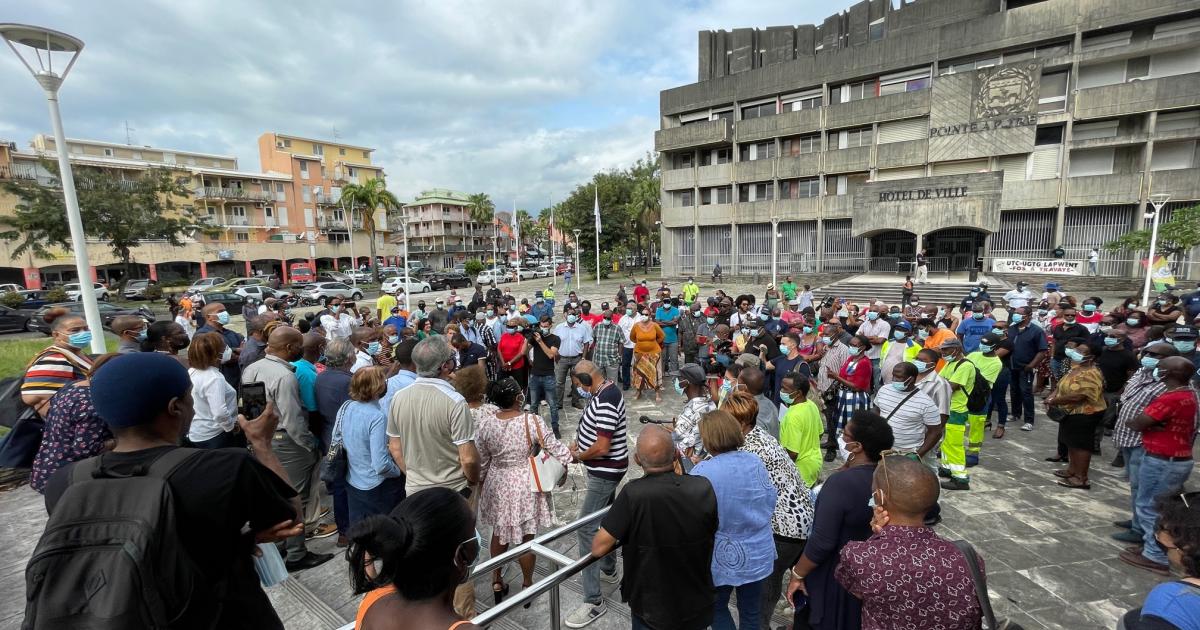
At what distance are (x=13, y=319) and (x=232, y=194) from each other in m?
30.0

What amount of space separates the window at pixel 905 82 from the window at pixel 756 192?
810 cm

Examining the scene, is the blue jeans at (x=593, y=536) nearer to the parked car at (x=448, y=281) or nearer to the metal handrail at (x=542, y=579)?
the metal handrail at (x=542, y=579)

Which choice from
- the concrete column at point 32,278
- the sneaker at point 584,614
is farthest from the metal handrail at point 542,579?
the concrete column at point 32,278

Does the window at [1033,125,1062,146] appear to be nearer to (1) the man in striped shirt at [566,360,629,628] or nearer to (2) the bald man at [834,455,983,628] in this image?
(1) the man in striped shirt at [566,360,629,628]

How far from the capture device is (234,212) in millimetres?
45188

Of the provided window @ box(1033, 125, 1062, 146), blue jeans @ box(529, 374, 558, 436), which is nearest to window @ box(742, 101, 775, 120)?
window @ box(1033, 125, 1062, 146)

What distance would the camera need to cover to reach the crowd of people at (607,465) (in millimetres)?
1580

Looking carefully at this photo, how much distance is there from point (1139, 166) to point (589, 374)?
33549 millimetres

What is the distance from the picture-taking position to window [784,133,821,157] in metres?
31.7

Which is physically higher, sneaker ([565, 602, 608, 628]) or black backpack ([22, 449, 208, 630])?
black backpack ([22, 449, 208, 630])

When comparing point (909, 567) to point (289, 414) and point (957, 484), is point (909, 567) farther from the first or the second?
point (957, 484)

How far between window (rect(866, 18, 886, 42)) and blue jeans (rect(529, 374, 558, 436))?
3437 centimetres

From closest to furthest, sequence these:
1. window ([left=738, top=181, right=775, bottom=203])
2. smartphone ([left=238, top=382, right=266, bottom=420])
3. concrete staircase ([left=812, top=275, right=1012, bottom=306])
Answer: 1. smartphone ([left=238, top=382, right=266, bottom=420])
2. concrete staircase ([left=812, top=275, right=1012, bottom=306])
3. window ([left=738, top=181, right=775, bottom=203])

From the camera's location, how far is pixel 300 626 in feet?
11.6
